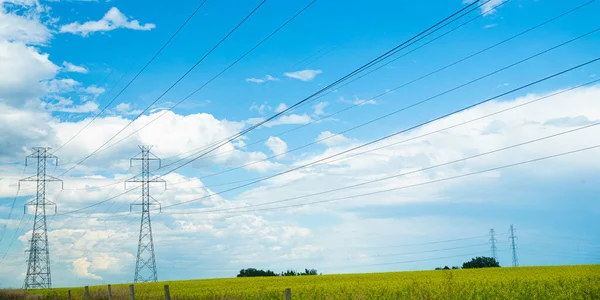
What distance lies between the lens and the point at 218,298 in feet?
93.6

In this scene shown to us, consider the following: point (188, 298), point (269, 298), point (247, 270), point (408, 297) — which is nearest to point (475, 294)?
point (408, 297)

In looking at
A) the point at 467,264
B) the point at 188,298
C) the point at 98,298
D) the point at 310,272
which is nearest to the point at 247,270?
the point at 310,272

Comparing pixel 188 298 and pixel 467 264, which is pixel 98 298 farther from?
pixel 467 264

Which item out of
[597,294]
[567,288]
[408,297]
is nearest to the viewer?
[408,297]

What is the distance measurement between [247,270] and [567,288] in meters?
A: 73.7

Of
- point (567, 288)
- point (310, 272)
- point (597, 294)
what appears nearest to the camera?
point (597, 294)

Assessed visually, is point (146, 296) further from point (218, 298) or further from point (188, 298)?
point (218, 298)

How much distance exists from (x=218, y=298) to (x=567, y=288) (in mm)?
18706

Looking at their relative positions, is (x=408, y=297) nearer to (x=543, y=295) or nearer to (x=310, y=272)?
(x=543, y=295)

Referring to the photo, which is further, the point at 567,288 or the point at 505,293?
the point at 567,288

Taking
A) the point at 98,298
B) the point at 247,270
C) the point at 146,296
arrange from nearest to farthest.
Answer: the point at 146,296 → the point at 98,298 → the point at 247,270

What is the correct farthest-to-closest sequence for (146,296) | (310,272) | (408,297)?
(310,272)
(146,296)
(408,297)

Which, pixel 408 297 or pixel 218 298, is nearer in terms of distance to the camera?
pixel 408 297

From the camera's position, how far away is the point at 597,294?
28.5 metres
